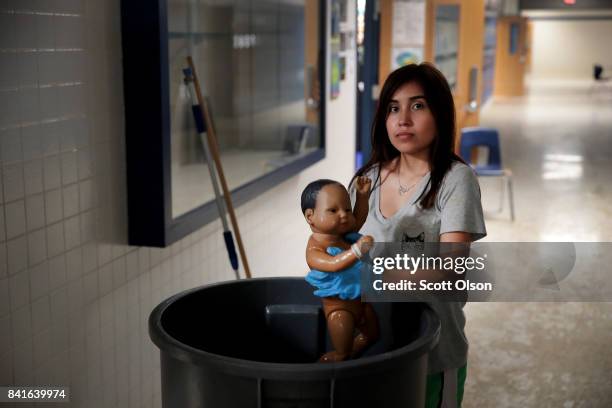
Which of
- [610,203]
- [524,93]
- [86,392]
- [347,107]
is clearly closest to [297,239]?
[347,107]

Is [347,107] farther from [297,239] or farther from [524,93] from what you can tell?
[524,93]

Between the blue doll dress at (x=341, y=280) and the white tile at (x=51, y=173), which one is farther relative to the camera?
the white tile at (x=51, y=173)

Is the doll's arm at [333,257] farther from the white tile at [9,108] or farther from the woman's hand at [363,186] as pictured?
the white tile at [9,108]

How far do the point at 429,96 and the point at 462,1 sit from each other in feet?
23.4

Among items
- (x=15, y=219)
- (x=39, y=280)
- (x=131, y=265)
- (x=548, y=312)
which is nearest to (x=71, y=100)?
(x=15, y=219)

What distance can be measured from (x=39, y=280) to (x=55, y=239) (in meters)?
0.13

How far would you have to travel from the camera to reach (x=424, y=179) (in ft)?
5.96

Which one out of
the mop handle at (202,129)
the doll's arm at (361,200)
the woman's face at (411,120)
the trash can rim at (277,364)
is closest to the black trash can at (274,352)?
the trash can rim at (277,364)

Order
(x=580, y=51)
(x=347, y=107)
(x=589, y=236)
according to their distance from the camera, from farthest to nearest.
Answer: (x=580, y=51) → (x=589, y=236) → (x=347, y=107)

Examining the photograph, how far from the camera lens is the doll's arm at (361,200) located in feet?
5.28

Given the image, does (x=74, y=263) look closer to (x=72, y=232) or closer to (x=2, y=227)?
(x=72, y=232)

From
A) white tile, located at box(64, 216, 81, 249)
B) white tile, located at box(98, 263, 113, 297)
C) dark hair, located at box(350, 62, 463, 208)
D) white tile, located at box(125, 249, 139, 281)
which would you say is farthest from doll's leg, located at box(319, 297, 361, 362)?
white tile, located at box(125, 249, 139, 281)

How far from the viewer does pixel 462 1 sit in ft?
27.8

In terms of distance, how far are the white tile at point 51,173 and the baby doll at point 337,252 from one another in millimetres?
933
